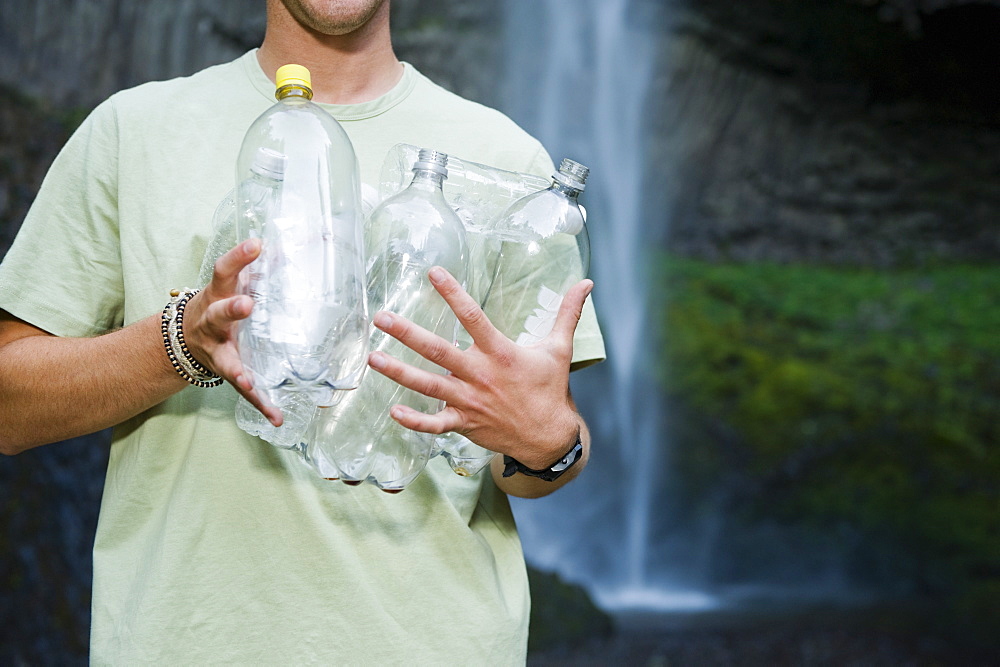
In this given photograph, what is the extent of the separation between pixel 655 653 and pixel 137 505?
395 centimetres

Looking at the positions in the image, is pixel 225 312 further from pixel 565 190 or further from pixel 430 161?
pixel 565 190

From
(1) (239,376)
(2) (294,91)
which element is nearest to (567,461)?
(1) (239,376)

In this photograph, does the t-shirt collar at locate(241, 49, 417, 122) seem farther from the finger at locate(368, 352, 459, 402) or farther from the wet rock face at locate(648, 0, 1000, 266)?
the wet rock face at locate(648, 0, 1000, 266)

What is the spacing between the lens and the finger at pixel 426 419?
977 millimetres

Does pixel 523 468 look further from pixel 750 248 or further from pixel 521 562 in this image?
pixel 750 248

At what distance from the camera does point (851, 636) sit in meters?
4.99

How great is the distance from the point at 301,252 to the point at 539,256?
36 cm

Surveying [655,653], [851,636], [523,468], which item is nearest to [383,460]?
[523,468]

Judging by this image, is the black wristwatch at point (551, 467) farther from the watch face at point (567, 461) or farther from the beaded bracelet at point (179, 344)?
the beaded bracelet at point (179, 344)

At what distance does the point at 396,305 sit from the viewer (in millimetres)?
1140

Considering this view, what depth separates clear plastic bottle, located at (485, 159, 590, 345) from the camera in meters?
1.18

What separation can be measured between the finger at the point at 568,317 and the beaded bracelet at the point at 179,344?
1.26ft

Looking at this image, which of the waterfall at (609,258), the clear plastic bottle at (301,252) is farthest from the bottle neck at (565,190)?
the waterfall at (609,258)

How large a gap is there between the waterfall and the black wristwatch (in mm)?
4846
